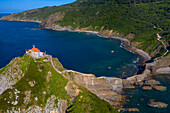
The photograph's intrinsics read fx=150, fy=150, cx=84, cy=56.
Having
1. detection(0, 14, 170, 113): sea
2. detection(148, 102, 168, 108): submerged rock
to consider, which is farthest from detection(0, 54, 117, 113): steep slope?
detection(148, 102, 168, 108): submerged rock

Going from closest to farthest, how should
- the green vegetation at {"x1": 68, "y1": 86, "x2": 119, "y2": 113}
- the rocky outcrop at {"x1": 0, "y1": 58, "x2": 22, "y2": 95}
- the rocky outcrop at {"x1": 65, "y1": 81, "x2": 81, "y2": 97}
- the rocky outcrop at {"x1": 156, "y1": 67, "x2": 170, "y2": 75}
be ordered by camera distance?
1. the green vegetation at {"x1": 68, "y1": 86, "x2": 119, "y2": 113}
2. the rocky outcrop at {"x1": 65, "y1": 81, "x2": 81, "y2": 97}
3. the rocky outcrop at {"x1": 0, "y1": 58, "x2": 22, "y2": 95}
4. the rocky outcrop at {"x1": 156, "y1": 67, "x2": 170, "y2": 75}

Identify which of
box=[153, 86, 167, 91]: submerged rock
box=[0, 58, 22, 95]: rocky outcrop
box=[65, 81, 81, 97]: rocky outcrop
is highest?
box=[0, 58, 22, 95]: rocky outcrop

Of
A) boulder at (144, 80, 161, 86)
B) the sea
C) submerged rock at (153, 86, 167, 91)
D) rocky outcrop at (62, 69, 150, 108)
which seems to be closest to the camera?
rocky outcrop at (62, 69, 150, 108)

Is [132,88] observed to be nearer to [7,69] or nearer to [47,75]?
[47,75]

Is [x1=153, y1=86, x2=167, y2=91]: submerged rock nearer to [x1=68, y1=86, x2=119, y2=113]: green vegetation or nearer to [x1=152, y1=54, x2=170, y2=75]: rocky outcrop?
[x1=152, y1=54, x2=170, y2=75]: rocky outcrop

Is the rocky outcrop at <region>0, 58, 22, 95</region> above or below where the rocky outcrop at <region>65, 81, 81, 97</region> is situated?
above

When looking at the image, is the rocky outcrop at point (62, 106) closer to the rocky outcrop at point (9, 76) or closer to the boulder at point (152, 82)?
the rocky outcrop at point (9, 76)

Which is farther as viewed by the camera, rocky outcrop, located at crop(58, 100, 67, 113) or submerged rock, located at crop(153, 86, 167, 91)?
submerged rock, located at crop(153, 86, 167, 91)

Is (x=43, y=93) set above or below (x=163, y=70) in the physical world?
above

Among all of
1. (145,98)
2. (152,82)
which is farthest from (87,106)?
(152,82)

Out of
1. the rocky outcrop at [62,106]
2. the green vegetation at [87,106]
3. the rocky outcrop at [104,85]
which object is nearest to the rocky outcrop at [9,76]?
the rocky outcrop at [104,85]

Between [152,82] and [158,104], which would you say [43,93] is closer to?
[158,104]
